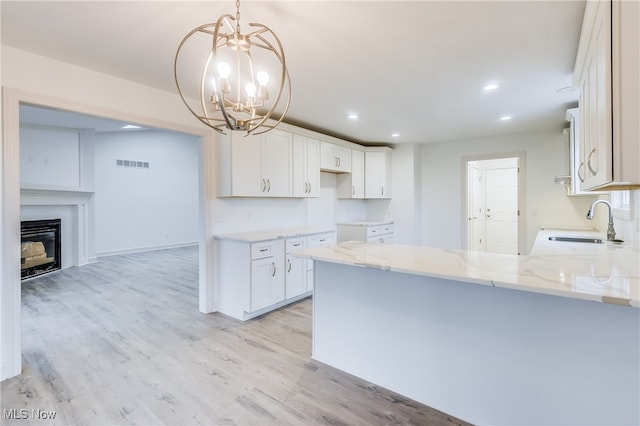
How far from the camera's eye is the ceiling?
186cm

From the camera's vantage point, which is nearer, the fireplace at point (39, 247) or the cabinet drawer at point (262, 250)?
the cabinet drawer at point (262, 250)

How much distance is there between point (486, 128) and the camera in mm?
4809

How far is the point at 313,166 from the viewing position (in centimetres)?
470

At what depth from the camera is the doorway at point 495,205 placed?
6.65 metres

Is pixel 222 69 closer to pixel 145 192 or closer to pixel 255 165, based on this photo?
pixel 255 165

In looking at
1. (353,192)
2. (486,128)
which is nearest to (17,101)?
(353,192)

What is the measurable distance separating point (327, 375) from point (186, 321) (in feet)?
6.14

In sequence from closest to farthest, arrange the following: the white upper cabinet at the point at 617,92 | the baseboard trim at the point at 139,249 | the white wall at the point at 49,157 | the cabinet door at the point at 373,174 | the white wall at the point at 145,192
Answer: the white upper cabinet at the point at 617,92, the white wall at the point at 49,157, the cabinet door at the point at 373,174, the baseboard trim at the point at 139,249, the white wall at the point at 145,192

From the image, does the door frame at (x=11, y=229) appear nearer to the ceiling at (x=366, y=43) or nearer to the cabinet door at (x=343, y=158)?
the ceiling at (x=366, y=43)

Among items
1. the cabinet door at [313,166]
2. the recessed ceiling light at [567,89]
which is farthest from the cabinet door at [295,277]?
the recessed ceiling light at [567,89]

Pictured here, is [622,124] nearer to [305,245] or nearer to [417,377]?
[417,377]

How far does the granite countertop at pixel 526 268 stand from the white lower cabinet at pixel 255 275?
137cm

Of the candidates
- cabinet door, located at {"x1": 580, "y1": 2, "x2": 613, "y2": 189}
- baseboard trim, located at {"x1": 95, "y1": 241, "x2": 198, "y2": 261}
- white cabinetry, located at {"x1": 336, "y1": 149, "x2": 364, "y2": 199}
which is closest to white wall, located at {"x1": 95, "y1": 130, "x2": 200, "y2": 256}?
baseboard trim, located at {"x1": 95, "y1": 241, "x2": 198, "y2": 261}

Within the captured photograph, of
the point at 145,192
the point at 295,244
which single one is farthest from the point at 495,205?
the point at 145,192
